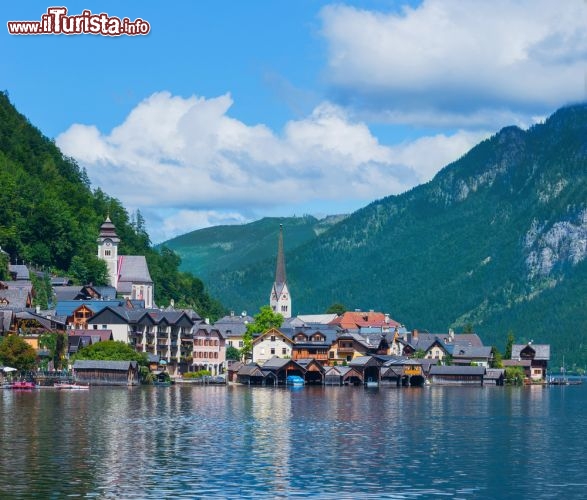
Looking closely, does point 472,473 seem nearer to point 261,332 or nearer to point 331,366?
point 331,366

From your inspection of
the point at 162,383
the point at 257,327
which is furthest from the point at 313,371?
the point at 162,383

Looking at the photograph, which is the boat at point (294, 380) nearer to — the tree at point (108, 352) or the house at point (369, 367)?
the house at point (369, 367)

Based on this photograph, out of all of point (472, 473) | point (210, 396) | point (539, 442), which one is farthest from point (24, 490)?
point (210, 396)

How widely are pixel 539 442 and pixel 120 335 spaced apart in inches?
3819

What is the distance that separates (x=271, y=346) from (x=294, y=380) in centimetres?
1418

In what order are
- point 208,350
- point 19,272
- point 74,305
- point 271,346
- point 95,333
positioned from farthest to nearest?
point 208,350 < point 271,346 < point 19,272 < point 74,305 < point 95,333

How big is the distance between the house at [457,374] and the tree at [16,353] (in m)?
68.5

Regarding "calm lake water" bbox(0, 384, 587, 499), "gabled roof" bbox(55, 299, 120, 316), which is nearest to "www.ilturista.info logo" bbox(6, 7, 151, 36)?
"calm lake water" bbox(0, 384, 587, 499)

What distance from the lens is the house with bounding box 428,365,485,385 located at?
194 meters

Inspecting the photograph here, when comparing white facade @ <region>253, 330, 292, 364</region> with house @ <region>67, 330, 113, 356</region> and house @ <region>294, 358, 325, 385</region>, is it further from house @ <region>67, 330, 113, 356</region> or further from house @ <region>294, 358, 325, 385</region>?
house @ <region>67, 330, 113, 356</region>

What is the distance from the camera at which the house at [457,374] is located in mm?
194500

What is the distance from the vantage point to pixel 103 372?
505ft

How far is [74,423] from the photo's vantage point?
90.9 m

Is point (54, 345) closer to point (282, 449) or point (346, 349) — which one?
point (346, 349)
